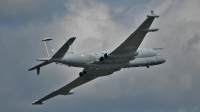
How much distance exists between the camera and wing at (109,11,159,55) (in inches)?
3873

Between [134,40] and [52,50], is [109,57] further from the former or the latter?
[52,50]

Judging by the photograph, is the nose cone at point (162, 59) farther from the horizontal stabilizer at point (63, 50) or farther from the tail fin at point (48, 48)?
the horizontal stabilizer at point (63, 50)

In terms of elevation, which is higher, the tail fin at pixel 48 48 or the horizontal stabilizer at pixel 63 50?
the tail fin at pixel 48 48

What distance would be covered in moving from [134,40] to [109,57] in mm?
4384

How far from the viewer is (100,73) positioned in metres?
108

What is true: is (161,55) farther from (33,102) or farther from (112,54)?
(33,102)

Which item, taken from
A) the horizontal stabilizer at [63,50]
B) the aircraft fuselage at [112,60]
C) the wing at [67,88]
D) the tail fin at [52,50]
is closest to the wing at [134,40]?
the aircraft fuselage at [112,60]

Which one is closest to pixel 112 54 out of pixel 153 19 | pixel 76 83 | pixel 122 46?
pixel 122 46

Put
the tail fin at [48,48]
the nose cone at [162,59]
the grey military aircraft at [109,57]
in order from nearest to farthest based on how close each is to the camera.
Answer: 1. the grey military aircraft at [109,57]
2. the tail fin at [48,48]
3. the nose cone at [162,59]

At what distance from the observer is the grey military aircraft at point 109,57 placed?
9906 centimetres

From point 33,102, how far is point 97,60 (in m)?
21.2

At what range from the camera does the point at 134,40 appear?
331 feet

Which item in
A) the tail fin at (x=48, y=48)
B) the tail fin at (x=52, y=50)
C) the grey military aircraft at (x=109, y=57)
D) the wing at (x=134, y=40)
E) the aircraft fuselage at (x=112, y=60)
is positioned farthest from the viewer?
the tail fin at (x=48, y=48)

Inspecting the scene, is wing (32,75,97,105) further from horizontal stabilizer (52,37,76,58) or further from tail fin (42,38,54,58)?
horizontal stabilizer (52,37,76,58)
